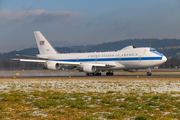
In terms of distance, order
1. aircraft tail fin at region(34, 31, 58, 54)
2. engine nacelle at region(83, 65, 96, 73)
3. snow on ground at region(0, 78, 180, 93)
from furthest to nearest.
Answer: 1. aircraft tail fin at region(34, 31, 58, 54)
2. engine nacelle at region(83, 65, 96, 73)
3. snow on ground at region(0, 78, 180, 93)

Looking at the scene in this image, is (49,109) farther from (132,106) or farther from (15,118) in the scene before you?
(132,106)

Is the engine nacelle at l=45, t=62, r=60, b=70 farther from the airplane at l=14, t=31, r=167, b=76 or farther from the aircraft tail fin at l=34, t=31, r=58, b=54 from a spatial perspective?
the aircraft tail fin at l=34, t=31, r=58, b=54

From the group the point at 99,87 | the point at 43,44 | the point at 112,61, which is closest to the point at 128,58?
the point at 112,61

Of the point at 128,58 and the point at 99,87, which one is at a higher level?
the point at 128,58

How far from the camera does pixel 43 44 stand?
53.3m

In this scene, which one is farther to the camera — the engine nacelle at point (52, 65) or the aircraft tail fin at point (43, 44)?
the aircraft tail fin at point (43, 44)

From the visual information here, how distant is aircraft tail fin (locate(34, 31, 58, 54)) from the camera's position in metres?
52.8

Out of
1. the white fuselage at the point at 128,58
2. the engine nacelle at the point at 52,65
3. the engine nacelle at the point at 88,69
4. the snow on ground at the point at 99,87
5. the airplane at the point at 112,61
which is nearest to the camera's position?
the snow on ground at the point at 99,87

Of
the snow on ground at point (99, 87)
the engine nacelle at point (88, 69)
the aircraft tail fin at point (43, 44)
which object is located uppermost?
the aircraft tail fin at point (43, 44)

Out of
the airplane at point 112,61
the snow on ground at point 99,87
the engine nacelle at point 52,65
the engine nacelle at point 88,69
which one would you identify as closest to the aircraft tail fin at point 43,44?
the airplane at point 112,61

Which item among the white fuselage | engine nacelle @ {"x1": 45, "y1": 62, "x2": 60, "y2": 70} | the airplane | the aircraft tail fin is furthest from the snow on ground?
the aircraft tail fin

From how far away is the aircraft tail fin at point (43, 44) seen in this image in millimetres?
52812

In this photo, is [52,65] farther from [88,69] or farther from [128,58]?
[128,58]

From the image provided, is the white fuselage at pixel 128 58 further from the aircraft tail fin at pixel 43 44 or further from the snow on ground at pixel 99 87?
the snow on ground at pixel 99 87
